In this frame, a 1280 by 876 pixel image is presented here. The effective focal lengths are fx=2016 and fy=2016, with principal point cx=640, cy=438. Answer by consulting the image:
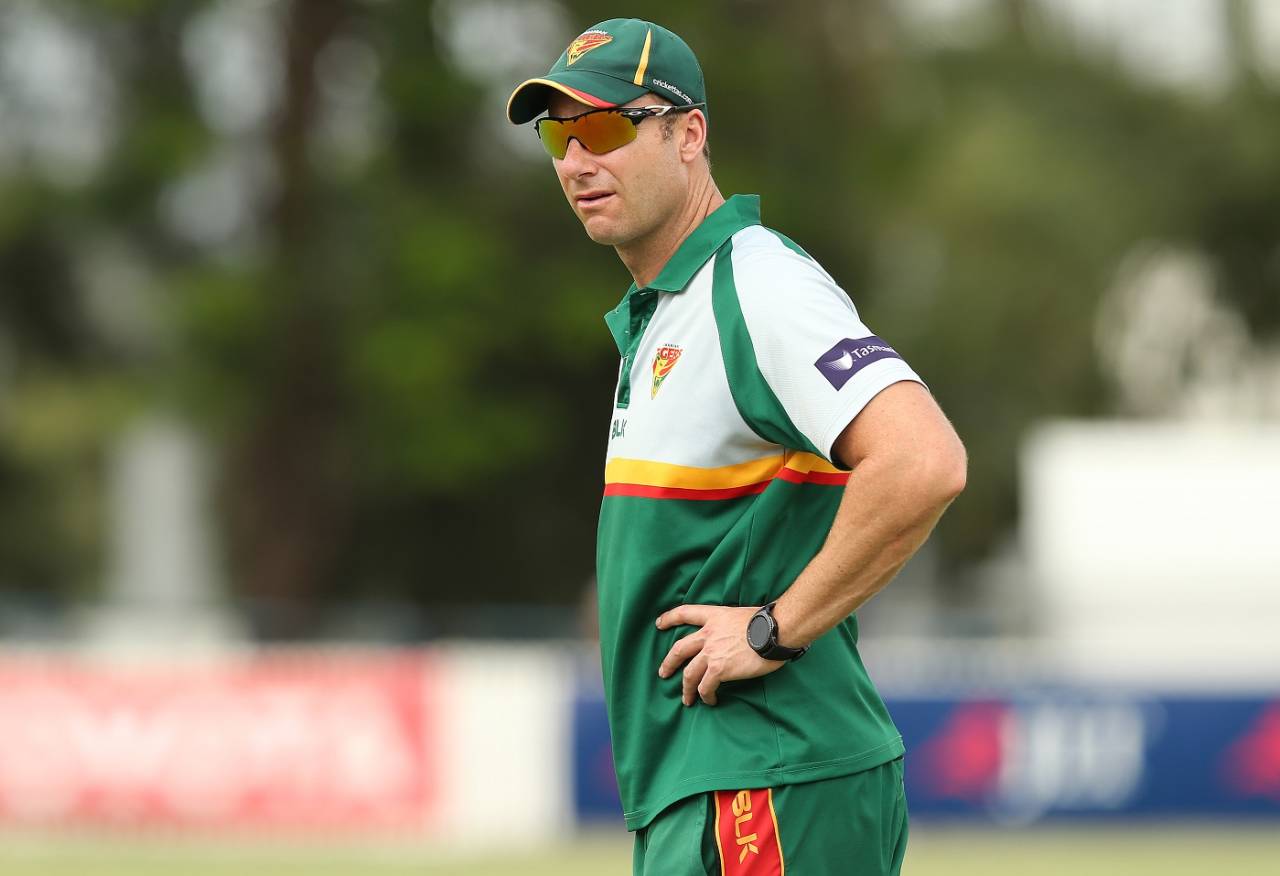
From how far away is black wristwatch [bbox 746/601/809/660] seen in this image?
329cm


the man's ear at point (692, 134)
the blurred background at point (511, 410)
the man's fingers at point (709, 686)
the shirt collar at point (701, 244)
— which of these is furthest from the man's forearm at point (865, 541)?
the blurred background at point (511, 410)

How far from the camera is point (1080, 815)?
14531 millimetres

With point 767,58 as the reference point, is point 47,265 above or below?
below

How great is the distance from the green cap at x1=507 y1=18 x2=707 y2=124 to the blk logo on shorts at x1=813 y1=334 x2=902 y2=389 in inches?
25.5

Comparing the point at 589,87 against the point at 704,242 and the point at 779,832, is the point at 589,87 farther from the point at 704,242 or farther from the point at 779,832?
the point at 779,832

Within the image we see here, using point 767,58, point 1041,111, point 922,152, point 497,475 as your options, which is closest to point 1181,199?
point 1041,111

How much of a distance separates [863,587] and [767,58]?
21582 millimetres

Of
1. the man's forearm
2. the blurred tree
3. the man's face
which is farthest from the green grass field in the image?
the man's forearm

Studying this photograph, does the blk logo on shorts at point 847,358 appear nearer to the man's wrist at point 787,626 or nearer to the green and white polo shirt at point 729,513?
the green and white polo shirt at point 729,513

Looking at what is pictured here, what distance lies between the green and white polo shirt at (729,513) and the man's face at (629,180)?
4.1 inches

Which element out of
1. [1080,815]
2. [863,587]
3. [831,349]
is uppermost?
[831,349]

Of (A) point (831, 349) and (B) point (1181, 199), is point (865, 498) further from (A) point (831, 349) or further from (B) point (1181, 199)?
(B) point (1181, 199)

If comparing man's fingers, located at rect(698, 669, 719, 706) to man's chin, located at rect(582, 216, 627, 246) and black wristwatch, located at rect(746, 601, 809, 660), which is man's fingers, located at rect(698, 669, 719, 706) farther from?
man's chin, located at rect(582, 216, 627, 246)

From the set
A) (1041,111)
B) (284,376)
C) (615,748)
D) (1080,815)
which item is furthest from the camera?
(1041,111)
